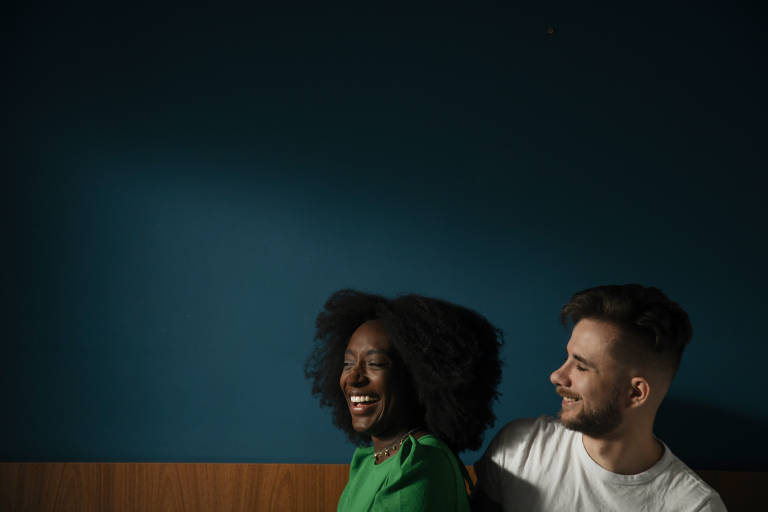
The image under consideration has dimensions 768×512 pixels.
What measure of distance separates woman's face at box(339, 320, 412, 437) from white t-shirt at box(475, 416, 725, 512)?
31cm

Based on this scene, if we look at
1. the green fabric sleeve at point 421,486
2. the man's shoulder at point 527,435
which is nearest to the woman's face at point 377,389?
the green fabric sleeve at point 421,486

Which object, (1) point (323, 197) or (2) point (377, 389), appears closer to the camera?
(2) point (377, 389)

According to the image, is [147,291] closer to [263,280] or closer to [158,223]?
[158,223]

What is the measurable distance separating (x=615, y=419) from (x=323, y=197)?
1136 millimetres

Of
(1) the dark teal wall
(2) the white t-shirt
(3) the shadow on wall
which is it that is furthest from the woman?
(3) the shadow on wall

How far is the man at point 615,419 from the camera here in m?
1.45

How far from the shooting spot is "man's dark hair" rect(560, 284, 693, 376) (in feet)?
4.75

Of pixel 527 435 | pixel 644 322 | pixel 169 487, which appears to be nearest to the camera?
pixel 644 322

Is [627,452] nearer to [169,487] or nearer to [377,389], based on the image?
[377,389]

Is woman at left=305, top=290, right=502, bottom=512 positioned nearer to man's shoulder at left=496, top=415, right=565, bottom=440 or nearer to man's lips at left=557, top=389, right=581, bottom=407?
man's shoulder at left=496, top=415, right=565, bottom=440

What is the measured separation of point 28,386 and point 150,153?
2.86 feet

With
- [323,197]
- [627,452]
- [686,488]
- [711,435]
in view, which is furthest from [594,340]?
[323,197]

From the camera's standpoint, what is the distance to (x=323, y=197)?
2064 millimetres

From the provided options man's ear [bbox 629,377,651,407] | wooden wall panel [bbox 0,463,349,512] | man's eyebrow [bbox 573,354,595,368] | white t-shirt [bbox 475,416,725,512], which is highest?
man's eyebrow [bbox 573,354,595,368]
